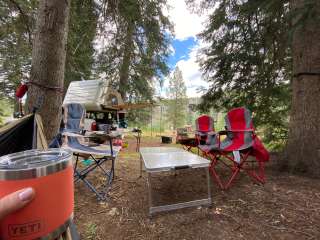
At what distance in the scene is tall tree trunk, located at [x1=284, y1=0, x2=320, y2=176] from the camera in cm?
272

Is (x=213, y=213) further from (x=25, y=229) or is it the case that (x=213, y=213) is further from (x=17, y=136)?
(x=17, y=136)

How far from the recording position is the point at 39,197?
673mm

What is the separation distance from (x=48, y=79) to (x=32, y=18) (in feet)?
6.01

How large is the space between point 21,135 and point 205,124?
3.15m

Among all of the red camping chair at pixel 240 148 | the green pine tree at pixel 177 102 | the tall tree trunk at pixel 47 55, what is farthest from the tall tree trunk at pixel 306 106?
the green pine tree at pixel 177 102

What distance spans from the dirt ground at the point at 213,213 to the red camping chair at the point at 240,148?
7.2 inches

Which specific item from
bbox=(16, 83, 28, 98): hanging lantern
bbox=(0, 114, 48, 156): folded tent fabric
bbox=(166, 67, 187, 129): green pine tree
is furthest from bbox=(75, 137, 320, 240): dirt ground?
bbox=(166, 67, 187, 129): green pine tree

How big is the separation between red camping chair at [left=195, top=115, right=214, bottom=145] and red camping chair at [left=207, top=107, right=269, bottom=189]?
33cm

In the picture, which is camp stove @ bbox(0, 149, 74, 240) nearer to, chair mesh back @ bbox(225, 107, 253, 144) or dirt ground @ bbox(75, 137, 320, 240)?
dirt ground @ bbox(75, 137, 320, 240)

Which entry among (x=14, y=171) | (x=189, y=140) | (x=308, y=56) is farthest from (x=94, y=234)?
(x=308, y=56)

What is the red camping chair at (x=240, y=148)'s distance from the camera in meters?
2.54

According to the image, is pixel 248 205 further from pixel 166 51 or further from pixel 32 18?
pixel 166 51

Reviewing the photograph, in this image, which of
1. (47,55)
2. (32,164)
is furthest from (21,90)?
(32,164)

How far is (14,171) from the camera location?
665 millimetres
